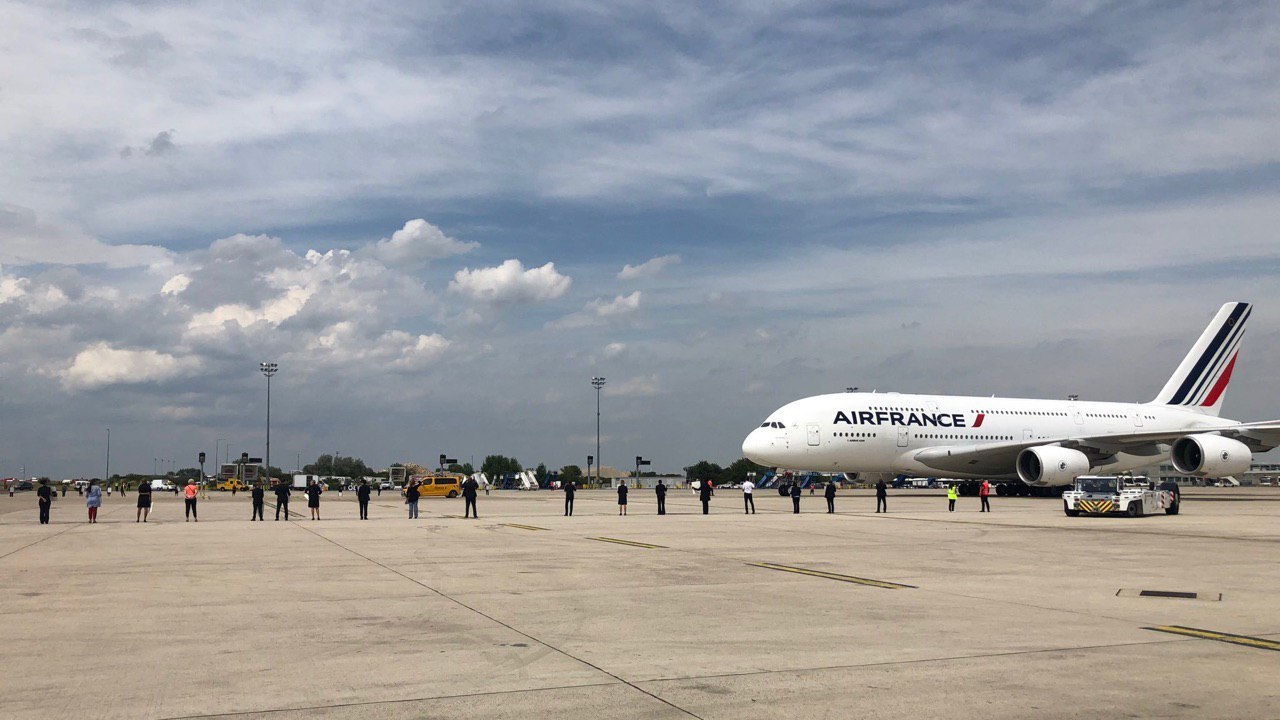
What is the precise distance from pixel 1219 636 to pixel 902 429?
48.8 m

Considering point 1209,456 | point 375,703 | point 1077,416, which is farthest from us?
point 1077,416

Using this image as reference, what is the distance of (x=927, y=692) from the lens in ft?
27.3

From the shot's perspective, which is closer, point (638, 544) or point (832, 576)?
point (832, 576)

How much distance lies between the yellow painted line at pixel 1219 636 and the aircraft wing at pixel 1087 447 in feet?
150

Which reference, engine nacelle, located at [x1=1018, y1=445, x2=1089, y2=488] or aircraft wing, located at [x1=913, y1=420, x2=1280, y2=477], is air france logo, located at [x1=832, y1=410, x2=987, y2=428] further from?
engine nacelle, located at [x1=1018, y1=445, x2=1089, y2=488]

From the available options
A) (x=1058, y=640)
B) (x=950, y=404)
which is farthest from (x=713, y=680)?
(x=950, y=404)

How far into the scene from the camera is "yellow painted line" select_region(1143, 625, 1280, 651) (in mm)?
10375

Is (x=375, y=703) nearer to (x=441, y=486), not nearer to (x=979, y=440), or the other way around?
(x=979, y=440)

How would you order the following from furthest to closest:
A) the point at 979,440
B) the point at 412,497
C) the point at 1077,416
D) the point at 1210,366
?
the point at 1210,366 → the point at 1077,416 → the point at 979,440 → the point at 412,497

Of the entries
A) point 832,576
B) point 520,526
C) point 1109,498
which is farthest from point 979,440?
point 832,576

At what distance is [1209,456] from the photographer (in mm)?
52375

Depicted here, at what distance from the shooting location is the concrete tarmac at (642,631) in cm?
810

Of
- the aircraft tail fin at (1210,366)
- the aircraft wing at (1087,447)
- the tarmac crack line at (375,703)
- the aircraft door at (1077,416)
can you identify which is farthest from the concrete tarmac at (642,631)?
the aircraft tail fin at (1210,366)

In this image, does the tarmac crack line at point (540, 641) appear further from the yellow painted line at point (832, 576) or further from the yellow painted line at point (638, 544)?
the yellow painted line at point (638, 544)
